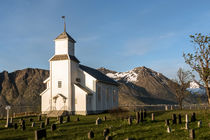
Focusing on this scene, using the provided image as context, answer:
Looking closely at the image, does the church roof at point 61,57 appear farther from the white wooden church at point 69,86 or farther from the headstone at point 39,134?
the headstone at point 39,134

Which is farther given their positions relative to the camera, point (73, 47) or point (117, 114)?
point (73, 47)

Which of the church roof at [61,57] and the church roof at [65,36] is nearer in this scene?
the church roof at [61,57]

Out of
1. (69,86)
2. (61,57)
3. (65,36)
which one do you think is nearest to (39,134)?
(69,86)

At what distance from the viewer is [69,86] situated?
137ft

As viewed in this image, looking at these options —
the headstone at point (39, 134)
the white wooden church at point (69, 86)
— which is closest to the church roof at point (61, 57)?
the white wooden church at point (69, 86)

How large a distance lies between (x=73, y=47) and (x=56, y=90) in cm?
845

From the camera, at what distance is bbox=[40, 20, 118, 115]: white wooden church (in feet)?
137

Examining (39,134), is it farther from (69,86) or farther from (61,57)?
(61,57)

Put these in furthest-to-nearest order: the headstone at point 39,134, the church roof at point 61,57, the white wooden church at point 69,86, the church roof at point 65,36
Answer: the church roof at point 65,36, the church roof at point 61,57, the white wooden church at point 69,86, the headstone at point 39,134

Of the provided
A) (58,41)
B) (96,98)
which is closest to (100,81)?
(96,98)

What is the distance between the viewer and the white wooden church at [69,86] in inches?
1642

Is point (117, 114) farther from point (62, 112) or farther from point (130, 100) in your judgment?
point (130, 100)

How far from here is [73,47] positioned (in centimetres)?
4559

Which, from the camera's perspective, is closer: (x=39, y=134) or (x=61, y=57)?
(x=39, y=134)
